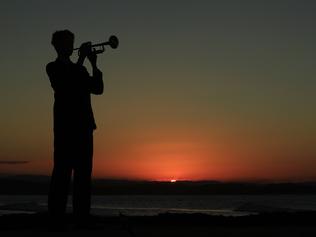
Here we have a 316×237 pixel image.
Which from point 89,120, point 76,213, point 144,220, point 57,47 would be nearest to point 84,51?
point 57,47

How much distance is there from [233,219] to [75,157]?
2.90 meters

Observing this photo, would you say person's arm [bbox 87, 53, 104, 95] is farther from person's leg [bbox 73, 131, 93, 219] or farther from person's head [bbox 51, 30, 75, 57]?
person's leg [bbox 73, 131, 93, 219]

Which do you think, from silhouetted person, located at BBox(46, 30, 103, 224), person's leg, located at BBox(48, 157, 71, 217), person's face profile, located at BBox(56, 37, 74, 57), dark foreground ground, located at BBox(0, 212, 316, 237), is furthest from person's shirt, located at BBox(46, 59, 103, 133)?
dark foreground ground, located at BBox(0, 212, 316, 237)

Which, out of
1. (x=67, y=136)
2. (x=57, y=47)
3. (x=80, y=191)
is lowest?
(x=80, y=191)

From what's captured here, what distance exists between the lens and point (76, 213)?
24.9ft

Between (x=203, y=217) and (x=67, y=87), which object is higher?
(x=67, y=87)

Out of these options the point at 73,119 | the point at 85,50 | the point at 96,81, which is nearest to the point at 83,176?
the point at 73,119

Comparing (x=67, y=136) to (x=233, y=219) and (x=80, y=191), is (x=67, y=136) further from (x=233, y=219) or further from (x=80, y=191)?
(x=233, y=219)

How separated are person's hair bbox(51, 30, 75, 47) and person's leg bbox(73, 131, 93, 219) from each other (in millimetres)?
1201

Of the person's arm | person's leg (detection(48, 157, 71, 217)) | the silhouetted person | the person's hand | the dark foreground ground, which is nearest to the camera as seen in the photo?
the dark foreground ground

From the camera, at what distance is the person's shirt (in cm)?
754

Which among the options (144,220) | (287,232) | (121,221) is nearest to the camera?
(287,232)

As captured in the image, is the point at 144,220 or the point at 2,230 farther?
the point at 144,220

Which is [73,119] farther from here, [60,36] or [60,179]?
[60,36]
